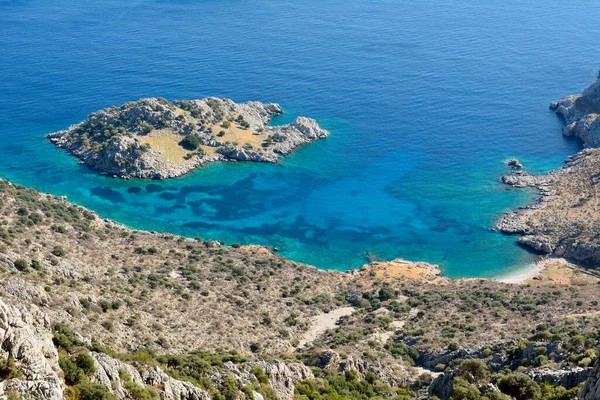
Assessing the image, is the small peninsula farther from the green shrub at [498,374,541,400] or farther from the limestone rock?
the green shrub at [498,374,541,400]

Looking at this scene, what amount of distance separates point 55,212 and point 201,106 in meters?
53.3

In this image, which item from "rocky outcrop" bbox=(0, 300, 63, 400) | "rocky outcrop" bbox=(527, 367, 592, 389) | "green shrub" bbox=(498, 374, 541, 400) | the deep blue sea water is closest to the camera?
"rocky outcrop" bbox=(0, 300, 63, 400)

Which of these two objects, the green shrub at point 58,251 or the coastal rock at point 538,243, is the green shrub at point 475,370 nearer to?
the green shrub at point 58,251

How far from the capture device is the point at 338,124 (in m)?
135

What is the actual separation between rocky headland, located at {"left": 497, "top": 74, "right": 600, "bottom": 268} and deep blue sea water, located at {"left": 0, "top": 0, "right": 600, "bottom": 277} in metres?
2.82

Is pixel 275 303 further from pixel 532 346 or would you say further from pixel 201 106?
pixel 201 106

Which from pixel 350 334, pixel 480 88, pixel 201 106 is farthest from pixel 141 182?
pixel 480 88

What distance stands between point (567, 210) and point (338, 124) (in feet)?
177

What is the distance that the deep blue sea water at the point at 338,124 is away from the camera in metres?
95.7

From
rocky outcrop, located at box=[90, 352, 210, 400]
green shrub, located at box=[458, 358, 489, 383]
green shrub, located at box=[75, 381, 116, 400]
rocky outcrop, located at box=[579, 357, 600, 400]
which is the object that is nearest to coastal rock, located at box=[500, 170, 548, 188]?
green shrub, located at box=[458, 358, 489, 383]

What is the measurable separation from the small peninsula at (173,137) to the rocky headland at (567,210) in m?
44.3

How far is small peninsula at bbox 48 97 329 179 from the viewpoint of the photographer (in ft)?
368

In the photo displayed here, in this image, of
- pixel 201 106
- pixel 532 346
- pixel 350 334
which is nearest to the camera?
pixel 532 346

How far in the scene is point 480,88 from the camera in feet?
510
